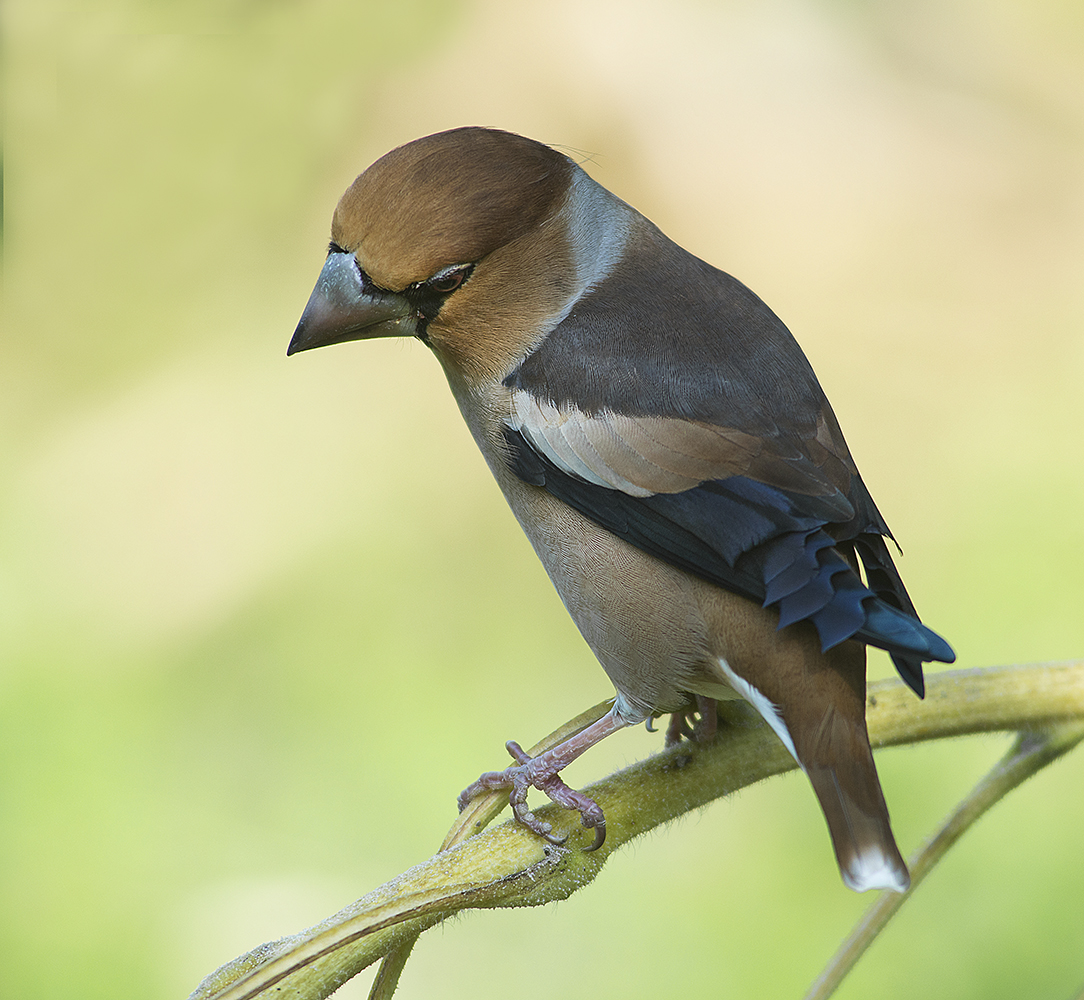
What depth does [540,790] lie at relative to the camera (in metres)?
2.21

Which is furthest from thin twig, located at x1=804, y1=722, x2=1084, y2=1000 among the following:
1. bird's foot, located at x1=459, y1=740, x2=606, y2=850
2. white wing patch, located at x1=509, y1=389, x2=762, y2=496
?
white wing patch, located at x1=509, y1=389, x2=762, y2=496

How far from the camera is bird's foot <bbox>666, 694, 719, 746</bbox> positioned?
7.57 ft

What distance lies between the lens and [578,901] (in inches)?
161

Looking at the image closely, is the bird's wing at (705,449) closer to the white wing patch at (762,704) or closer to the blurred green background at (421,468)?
the white wing patch at (762,704)

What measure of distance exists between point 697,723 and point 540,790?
38 cm

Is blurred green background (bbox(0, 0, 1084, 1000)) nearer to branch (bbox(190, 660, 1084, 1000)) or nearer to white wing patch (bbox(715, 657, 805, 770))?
branch (bbox(190, 660, 1084, 1000))

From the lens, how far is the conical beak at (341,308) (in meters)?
2.31

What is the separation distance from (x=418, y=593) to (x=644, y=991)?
197 cm

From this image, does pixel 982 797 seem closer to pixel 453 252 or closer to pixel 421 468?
pixel 453 252

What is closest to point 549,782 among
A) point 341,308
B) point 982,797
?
point 982,797

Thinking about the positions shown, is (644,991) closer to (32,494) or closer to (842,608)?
(842,608)

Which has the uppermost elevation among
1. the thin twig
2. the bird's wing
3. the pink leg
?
the bird's wing

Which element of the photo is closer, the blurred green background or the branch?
the branch

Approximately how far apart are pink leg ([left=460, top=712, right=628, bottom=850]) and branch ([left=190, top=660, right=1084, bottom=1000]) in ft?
0.06
